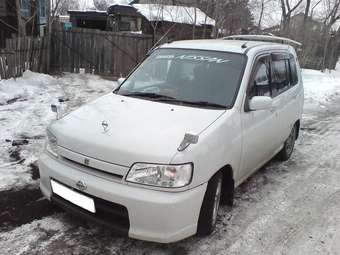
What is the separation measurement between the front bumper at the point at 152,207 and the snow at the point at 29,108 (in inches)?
69.6

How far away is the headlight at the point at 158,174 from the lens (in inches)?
112

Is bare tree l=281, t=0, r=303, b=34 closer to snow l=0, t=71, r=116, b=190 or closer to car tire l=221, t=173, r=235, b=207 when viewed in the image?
snow l=0, t=71, r=116, b=190

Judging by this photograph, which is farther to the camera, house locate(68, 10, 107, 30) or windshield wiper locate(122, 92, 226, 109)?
house locate(68, 10, 107, 30)

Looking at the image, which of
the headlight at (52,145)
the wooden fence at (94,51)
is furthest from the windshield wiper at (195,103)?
the wooden fence at (94,51)

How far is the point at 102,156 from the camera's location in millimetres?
2967

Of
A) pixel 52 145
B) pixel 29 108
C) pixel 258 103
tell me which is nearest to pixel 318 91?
pixel 29 108

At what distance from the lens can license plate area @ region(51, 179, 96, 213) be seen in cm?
303

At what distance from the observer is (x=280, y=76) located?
4984mm

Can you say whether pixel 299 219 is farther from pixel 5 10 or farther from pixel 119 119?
pixel 5 10

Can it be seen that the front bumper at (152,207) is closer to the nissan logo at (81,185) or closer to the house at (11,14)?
the nissan logo at (81,185)

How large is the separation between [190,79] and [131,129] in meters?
1.17

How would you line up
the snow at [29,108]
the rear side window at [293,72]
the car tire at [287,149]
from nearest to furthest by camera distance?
the snow at [29,108] → the rear side window at [293,72] → the car tire at [287,149]

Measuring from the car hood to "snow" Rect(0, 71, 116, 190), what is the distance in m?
1.39

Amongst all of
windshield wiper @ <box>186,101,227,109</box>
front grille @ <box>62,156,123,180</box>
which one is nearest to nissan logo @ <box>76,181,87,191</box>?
front grille @ <box>62,156,123,180</box>
